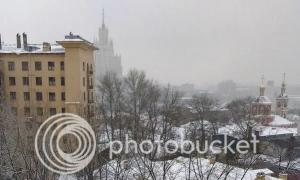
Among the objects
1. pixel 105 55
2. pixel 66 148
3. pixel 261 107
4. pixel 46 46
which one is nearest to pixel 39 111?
pixel 46 46

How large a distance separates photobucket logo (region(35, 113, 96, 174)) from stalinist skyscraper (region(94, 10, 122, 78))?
11437 centimetres

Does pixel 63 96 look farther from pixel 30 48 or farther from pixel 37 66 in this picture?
pixel 30 48

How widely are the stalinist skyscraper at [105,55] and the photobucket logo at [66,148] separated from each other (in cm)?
11437

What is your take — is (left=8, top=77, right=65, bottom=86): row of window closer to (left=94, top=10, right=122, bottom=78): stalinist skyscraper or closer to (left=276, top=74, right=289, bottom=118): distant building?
(left=276, top=74, right=289, bottom=118): distant building

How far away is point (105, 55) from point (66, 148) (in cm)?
12642

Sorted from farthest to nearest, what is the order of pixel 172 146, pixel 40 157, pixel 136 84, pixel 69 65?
1. pixel 136 84
2. pixel 69 65
3. pixel 172 146
4. pixel 40 157

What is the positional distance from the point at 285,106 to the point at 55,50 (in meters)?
43.6

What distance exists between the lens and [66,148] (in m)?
12.4

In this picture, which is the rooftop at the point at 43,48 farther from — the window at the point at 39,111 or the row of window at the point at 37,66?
the window at the point at 39,111

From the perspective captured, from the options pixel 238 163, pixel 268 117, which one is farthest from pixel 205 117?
pixel 238 163

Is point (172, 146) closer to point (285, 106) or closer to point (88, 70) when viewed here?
point (88, 70)

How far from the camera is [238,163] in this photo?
44.7 ft

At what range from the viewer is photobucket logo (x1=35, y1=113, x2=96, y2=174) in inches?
457

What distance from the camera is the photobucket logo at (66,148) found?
1162 cm
